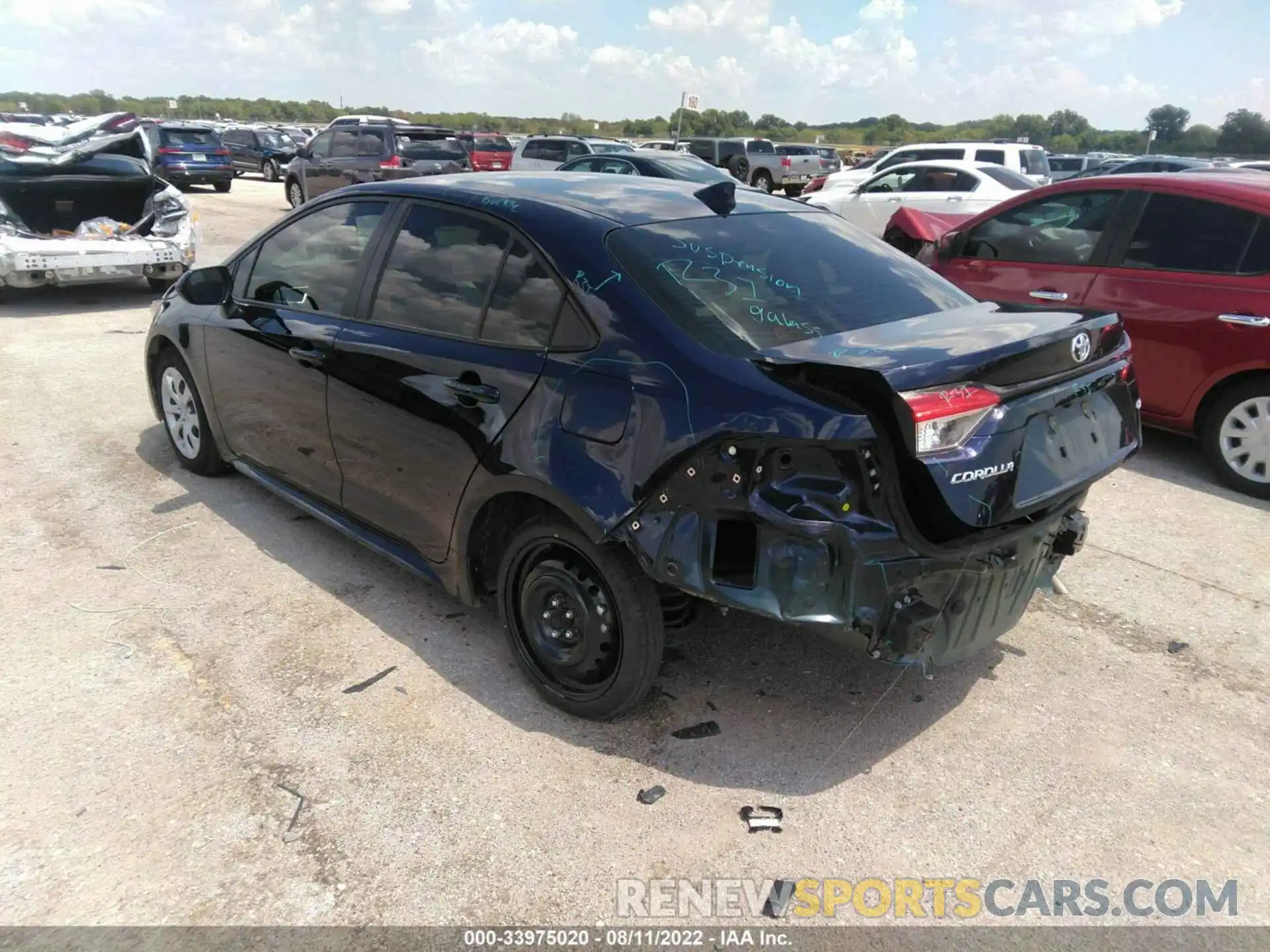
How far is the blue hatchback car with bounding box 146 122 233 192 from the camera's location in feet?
72.9

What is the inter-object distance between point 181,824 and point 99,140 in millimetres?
10322

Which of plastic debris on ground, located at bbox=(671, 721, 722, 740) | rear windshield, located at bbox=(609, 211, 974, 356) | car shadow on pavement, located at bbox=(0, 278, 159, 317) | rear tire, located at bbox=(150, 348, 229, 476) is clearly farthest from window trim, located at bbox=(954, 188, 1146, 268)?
car shadow on pavement, located at bbox=(0, 278, 159, 317)

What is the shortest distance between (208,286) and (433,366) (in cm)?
185

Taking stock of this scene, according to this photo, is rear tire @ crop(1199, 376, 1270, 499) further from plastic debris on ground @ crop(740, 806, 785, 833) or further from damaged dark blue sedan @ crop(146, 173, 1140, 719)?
plastic debris on ground @ crop(740, 806, 785, 833)

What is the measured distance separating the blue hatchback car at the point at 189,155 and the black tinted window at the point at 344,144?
707cm

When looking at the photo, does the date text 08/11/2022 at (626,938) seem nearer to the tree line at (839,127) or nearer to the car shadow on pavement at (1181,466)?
the car shadow on pavement at (1181,466)

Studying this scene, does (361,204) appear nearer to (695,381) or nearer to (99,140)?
(695,381)

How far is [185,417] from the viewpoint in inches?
199

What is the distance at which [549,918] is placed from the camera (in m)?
2.31

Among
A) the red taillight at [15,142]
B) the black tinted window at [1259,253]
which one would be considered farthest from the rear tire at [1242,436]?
the red taillight at [15,142]

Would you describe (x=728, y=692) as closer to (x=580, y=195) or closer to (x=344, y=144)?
(x=580, y=195)

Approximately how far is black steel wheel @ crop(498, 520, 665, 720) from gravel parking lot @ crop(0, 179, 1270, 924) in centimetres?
15

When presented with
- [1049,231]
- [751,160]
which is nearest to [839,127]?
[751,160]

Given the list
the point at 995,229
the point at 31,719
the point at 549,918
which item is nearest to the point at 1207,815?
the point at 549,918
